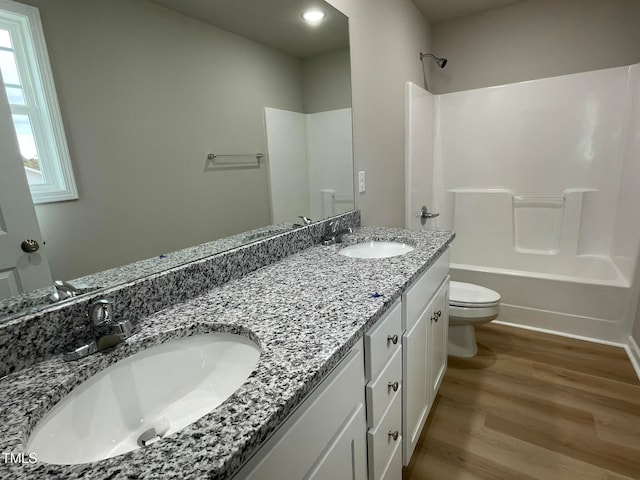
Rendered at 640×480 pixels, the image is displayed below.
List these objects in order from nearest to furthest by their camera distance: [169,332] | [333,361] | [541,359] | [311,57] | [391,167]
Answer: [333,361] → [169,332] → [311,57] → [541,359] → [391,167]

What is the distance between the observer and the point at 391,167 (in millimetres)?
2270

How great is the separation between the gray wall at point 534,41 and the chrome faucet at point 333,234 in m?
1.98

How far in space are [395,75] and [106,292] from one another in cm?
210

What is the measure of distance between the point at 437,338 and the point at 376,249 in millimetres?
519

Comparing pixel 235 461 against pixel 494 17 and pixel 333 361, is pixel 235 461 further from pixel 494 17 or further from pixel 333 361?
pixel 494 17

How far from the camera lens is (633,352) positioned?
206 centimetres

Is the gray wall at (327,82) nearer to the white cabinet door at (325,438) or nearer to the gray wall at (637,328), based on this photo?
the white cabinet door at (325,438)

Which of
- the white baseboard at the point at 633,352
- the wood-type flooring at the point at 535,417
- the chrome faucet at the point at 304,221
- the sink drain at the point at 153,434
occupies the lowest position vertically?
the wood-type flooring at the point at 535,417

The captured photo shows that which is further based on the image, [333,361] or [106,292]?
[106,292]

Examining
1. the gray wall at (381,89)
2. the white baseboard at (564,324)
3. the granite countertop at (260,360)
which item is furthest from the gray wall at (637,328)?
the granite countertop at (260,360)

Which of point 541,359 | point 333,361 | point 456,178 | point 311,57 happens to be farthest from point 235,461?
point 456,178

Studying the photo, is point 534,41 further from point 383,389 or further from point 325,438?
point 325,438

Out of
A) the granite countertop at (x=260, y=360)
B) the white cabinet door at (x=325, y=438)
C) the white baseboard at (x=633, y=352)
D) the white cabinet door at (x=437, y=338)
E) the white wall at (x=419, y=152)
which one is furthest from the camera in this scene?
the white wall at (x=419, y=152)

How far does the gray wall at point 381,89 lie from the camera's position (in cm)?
181
